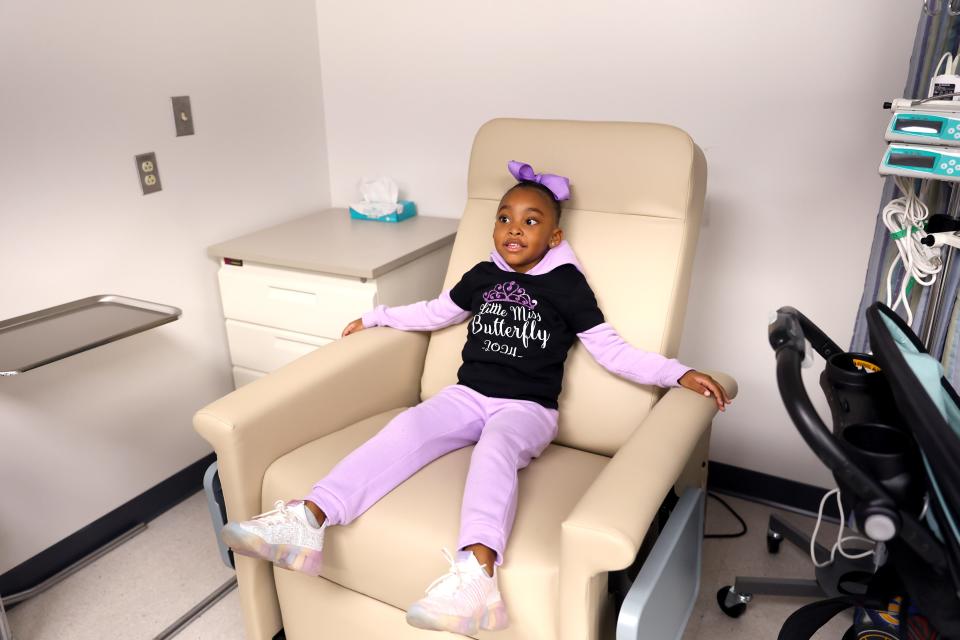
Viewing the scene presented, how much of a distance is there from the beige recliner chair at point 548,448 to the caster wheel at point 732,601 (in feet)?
0.98

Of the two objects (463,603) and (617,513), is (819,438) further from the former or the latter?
(463,603)

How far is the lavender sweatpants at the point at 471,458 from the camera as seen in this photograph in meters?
1.26

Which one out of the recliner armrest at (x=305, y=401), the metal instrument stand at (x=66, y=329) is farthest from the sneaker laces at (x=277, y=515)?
the metal instrument stand at (x=66, y=329)

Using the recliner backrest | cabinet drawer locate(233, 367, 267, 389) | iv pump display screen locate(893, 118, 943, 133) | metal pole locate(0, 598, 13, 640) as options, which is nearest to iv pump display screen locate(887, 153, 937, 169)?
iv pump display screen locate(893, 118, 943, 133)

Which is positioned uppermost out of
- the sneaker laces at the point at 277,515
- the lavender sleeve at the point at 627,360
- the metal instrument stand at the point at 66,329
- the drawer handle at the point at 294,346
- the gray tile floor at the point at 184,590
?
the metal instrument stand at the point at 66,329

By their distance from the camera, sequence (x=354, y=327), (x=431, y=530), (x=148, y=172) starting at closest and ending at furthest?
(x=431, y=530) → (x=354, y=327) → (x=148, y=172)

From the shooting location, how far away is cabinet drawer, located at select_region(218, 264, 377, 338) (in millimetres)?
1952

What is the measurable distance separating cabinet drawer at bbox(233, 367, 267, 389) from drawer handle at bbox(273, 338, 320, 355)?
0.47ft

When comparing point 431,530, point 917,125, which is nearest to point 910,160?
point 917,125

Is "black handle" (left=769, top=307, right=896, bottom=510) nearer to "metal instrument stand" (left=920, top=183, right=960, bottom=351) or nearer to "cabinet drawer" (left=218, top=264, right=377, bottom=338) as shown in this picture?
"metal instrument stand" (left=920, top=183, right=960, bottom=351)

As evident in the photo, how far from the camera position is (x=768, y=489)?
2127 millimetres

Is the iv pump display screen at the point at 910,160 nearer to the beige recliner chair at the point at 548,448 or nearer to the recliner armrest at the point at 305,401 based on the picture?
the beige recliner chair at the point at 548,448

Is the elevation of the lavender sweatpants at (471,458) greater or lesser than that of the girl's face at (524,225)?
lesser

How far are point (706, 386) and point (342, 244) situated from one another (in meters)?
1.11
